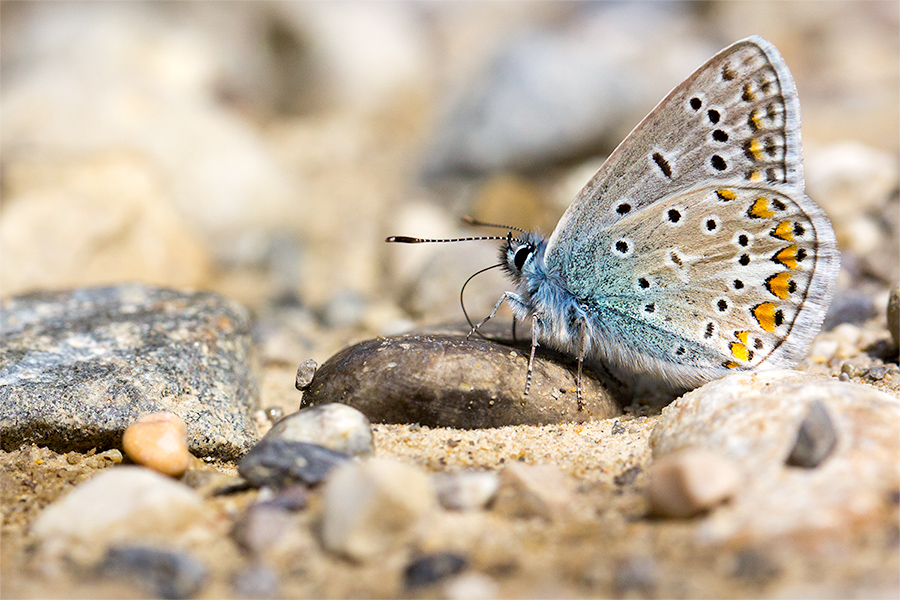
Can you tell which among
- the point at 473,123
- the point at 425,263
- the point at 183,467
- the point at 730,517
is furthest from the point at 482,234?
the point at 730,517

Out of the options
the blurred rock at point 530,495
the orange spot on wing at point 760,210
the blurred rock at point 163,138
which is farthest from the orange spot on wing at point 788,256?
the blurred rock at point 163,138

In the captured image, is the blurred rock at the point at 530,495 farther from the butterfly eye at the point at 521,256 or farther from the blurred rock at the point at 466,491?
the butterfly eye at the point at 521,256

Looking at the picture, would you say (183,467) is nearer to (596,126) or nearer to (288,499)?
(288,499)

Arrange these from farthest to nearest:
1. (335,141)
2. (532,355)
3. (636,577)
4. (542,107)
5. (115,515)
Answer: (335,141) < (542,107) < (532,355) < (115,515) < (636,577)

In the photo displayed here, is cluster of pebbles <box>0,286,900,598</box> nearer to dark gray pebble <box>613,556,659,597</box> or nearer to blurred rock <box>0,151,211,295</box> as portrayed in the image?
dark gray pebble <box>613,556,659,597</box>

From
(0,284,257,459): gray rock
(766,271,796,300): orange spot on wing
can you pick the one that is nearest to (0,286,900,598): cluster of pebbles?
(0,284,257,459): gray rock

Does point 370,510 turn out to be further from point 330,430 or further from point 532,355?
point 532,355

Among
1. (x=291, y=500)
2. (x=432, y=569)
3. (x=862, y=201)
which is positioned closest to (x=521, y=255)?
(x=291, y=500)
